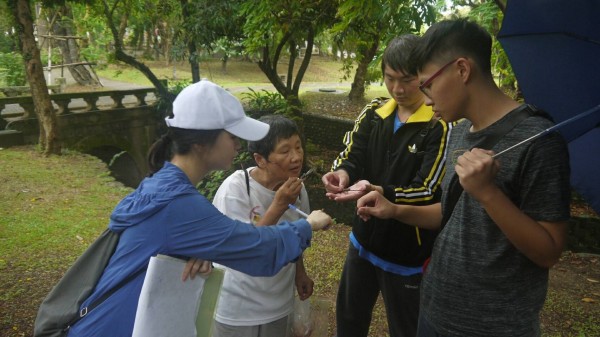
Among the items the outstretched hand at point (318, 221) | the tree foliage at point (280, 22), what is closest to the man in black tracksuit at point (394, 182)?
the outstretched hand at point (318, 221)

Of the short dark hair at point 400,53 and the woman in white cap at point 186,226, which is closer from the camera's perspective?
the woman in white cap at point 186,226

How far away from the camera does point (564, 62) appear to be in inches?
62.6

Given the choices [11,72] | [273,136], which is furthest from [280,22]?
[11,72]

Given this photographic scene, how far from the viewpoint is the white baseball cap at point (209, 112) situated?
5.50 ft

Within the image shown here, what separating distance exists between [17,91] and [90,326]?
594 inches

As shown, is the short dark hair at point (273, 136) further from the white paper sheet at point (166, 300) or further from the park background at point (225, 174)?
the park background at point (225, 174)

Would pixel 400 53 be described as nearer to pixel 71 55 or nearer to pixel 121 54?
pixel 121 54

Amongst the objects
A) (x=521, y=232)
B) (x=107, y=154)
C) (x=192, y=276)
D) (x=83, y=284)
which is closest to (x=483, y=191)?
(x=521, y=232)

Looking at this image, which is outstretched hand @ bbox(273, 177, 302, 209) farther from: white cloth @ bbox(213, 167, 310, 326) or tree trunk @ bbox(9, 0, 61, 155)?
tree trunk @ bbox(9, 0, 61, 155)

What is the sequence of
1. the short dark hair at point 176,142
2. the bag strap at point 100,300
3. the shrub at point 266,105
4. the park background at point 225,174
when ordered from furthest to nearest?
the shrub at point 266,105
the park background at point 225,174
the short dark hair at point 176,142
the bag strap at point 100,300

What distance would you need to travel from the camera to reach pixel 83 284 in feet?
5.34

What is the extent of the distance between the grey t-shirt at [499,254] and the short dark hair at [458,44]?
25cm

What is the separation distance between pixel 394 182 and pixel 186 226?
1174 mm

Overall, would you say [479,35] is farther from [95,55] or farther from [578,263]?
[95,55]
